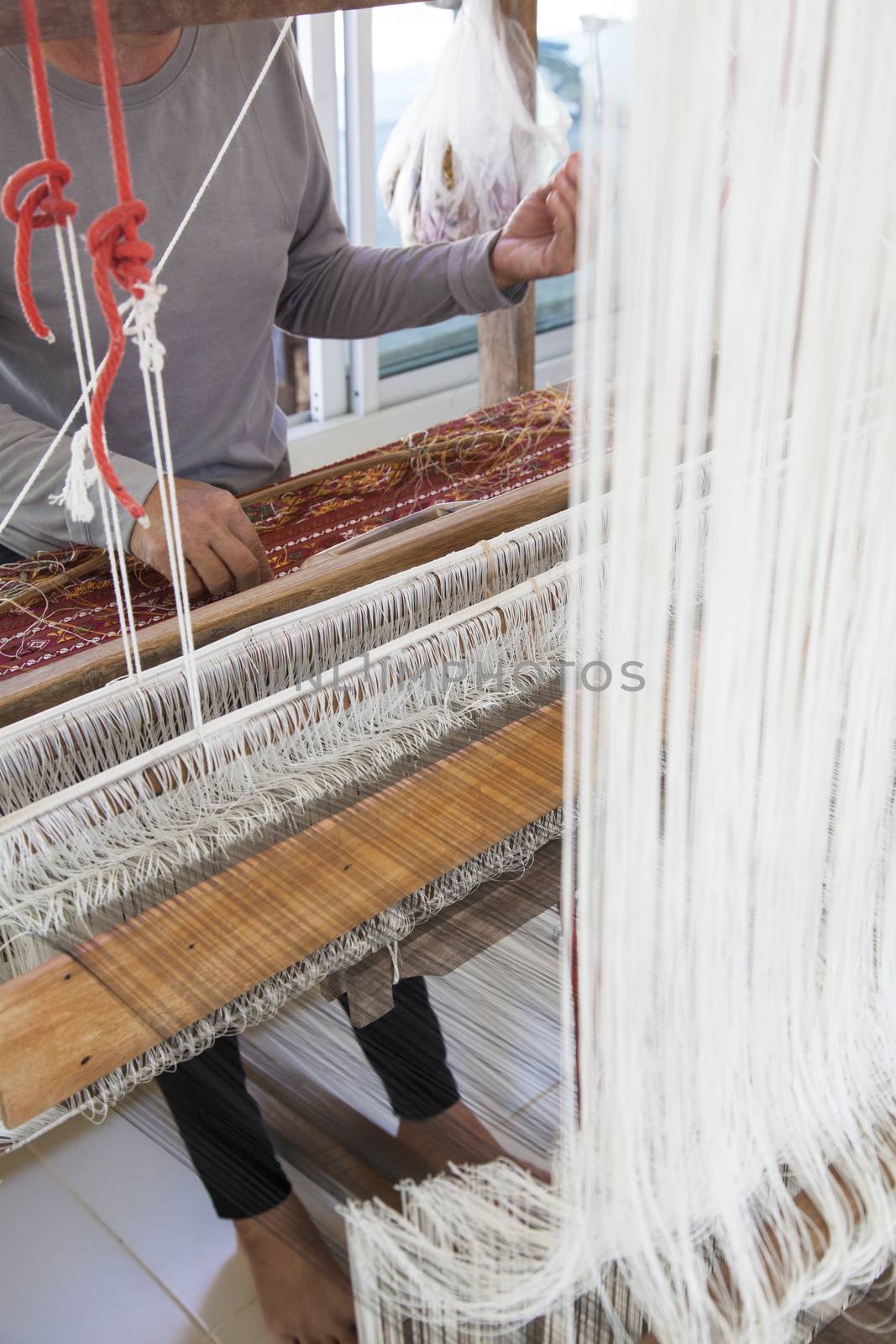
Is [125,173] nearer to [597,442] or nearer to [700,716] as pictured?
[597,442]

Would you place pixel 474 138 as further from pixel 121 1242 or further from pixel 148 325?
pixel 121 1242

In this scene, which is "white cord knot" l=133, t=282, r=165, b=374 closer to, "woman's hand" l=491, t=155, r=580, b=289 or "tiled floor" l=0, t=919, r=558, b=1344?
"tiled floor" l=0, t=919, r=558, b=1344

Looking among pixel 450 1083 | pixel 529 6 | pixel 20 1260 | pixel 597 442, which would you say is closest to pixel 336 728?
pixel 450 1083

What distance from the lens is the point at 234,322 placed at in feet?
5.18

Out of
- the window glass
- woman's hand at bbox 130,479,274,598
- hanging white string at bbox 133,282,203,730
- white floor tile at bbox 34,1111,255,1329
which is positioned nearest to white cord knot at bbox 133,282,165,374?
hanging white string at bbox 133,282,203,730

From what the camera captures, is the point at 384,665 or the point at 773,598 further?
the point at 384,665

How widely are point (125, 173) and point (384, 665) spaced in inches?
17.2

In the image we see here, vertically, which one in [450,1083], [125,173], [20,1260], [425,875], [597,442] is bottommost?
[20,1260]

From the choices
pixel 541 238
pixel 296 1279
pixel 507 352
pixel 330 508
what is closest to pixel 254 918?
pixel 296 1279

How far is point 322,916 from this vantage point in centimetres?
78

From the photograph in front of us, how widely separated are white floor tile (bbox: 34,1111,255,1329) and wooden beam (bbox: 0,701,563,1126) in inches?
32.2

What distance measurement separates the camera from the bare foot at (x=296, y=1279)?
3.58ft

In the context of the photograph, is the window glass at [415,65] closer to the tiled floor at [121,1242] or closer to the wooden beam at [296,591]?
the wooden beam at [296,591]

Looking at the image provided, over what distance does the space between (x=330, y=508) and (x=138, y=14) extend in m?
0.88
